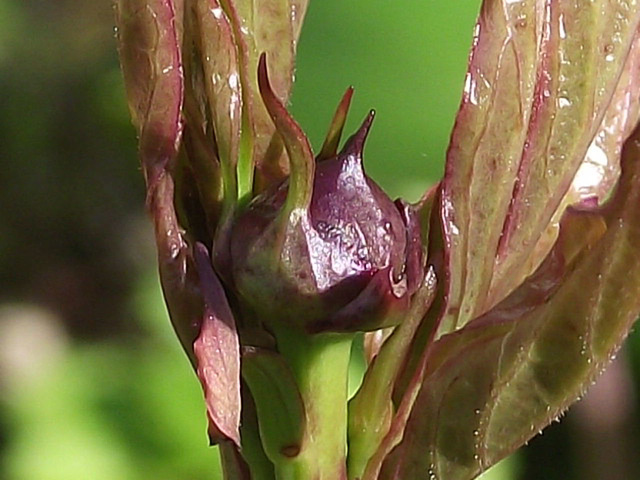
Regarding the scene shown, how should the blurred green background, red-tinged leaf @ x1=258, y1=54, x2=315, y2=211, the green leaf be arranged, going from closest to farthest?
red-tinged leaf @ x1=258, y1=54, x2=315, y2=211 < the green leaf < the blurred green background

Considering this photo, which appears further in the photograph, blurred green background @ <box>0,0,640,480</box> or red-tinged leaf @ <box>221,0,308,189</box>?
blurred green background @ <box>0,0,640,480</box>

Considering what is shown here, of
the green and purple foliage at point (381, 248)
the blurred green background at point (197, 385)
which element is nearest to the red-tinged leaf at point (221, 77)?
the green and purple foliage at point (381, 248)

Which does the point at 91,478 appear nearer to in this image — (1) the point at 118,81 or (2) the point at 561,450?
(2) the point at 561,450

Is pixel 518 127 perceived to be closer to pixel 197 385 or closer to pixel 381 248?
pixel 381 248

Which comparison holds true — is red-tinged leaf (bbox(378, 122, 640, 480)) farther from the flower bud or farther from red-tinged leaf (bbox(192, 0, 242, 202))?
red-tinged leaf (bbox(192, 0, 242, 202))

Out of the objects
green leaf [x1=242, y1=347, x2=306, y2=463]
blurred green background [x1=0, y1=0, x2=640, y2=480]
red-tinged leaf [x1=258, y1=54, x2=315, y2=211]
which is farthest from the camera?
blurred green background [x1=0, y1=0, x2=640, y2=480]

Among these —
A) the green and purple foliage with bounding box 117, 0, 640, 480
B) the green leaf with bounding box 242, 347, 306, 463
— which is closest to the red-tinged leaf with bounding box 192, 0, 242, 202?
the green and purple foliage with bounding box 117, 0, 640, 480

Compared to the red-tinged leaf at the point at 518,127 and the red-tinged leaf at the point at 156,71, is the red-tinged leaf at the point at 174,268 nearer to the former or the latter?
the red-tinged leaf at the point at 156,71

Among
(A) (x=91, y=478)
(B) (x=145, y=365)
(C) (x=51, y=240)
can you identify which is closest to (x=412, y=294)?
(A) (x=91, y=478)
